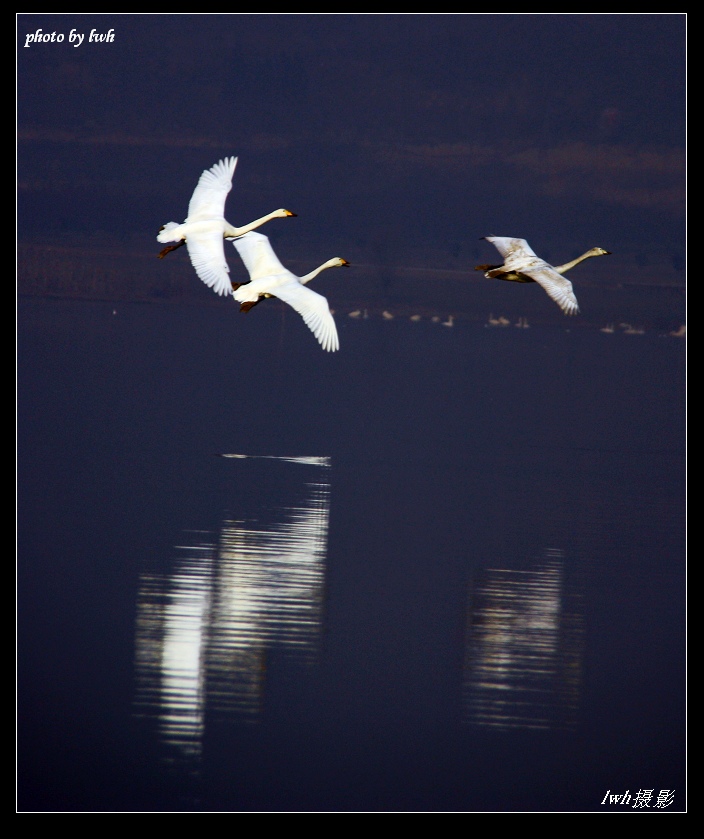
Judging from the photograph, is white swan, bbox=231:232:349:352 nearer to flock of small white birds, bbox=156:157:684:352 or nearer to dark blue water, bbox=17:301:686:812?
flock of small white birds, bbox=156:157:684:352

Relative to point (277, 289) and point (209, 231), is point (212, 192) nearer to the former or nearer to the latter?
point (209, 231)

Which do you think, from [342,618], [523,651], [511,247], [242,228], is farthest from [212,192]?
[523,651]

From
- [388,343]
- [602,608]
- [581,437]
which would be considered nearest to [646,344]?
[388,343]

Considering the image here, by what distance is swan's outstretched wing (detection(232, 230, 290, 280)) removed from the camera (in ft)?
70.3

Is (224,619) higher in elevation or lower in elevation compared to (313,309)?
lower

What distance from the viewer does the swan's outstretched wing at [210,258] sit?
19.2 meters

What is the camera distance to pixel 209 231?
2017cm

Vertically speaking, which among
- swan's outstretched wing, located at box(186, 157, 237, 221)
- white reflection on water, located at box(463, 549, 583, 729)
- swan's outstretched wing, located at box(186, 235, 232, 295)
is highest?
swan's outstretched wing, located at box(186, 157, 237, 221)

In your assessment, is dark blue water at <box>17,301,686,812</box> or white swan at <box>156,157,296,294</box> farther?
white swan at <box>156,157,296,294</box>

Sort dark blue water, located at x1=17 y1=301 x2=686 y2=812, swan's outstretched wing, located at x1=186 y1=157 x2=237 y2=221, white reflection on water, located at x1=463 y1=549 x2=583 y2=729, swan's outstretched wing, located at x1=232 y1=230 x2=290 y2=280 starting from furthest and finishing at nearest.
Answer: swan's outstretched wing, located at x1=232 y1=230 x2=290 y2=280 → swan's outstretched wing, located at x1=186 y1=157 x2=237 y2=221 → white reflection on water, located at x1=463 y1=549 x2=583 y2=729 → dark blue water, located at x1=17 y1=301 x2=686 y2=812

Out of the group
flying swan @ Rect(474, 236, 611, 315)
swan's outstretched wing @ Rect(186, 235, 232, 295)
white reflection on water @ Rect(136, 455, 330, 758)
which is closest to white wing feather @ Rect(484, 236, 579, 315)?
flying swan @ Rect(474, 236, 611, 315)

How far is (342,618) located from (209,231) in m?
6.75

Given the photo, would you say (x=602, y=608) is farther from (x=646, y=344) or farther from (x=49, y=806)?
(x=646, y=344)
